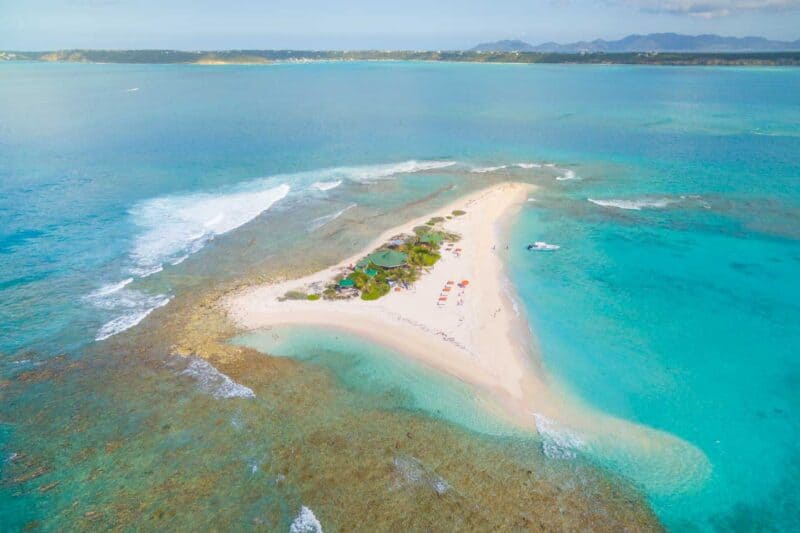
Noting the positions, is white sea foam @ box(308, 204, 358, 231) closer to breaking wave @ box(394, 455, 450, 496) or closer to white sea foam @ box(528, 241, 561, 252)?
white sea foam @ box(528, 241, 561, 252)

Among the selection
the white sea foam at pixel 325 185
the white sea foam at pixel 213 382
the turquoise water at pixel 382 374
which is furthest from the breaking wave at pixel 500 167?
the white sea foam at pixel 213 382

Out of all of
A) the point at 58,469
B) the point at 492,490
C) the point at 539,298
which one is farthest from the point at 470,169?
the point at 58,469

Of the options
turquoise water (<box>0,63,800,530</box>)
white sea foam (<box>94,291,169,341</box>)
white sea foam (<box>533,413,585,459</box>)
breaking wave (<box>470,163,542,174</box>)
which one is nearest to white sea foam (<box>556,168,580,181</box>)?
turquoise water (<box>0,63,800,530</box>)

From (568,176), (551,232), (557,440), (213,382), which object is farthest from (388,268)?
(568,176)

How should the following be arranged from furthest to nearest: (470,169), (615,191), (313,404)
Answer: (470,169) → (615,191) → (313,404)

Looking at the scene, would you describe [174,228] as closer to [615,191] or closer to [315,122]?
Answer: [615,191]

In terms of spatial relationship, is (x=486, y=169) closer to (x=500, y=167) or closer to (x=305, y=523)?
(x=500, y=167)
